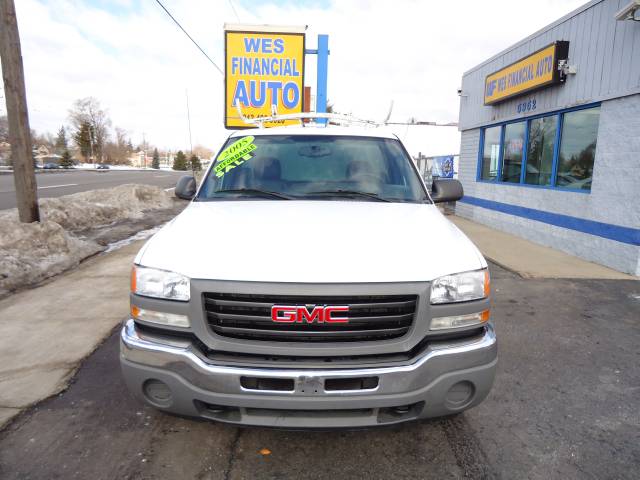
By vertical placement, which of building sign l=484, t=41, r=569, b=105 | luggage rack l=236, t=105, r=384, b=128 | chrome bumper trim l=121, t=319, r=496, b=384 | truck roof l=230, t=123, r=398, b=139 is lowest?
chrome bumper trim l=121, t=319, r=496, b=384

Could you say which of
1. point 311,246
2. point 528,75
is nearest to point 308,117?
point 311,246

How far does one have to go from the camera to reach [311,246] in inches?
94.6

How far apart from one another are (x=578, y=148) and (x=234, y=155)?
747 cm

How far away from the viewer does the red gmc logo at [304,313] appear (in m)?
2.18

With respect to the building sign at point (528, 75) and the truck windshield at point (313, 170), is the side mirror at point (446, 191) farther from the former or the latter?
the building sign at point (528, 75)

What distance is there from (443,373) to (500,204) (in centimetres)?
1017

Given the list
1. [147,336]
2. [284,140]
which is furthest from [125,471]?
[284,140]

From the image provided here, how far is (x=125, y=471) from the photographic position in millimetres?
2447

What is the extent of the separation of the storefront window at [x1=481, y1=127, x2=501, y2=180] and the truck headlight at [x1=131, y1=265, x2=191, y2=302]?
1138cm

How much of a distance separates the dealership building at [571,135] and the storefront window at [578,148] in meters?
0.02

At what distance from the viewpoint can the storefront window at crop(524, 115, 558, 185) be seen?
9.58 metres

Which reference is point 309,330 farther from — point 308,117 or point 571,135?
point 571,135

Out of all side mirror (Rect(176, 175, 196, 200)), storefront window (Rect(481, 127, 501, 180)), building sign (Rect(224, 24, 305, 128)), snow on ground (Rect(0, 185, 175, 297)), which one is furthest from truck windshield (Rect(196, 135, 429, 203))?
storefront window (Rect(481, 127, 501, 180))

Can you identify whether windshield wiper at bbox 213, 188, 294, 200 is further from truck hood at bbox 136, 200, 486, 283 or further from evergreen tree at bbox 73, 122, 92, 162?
evergreen tree at bbox 73, 122, 92, 162
